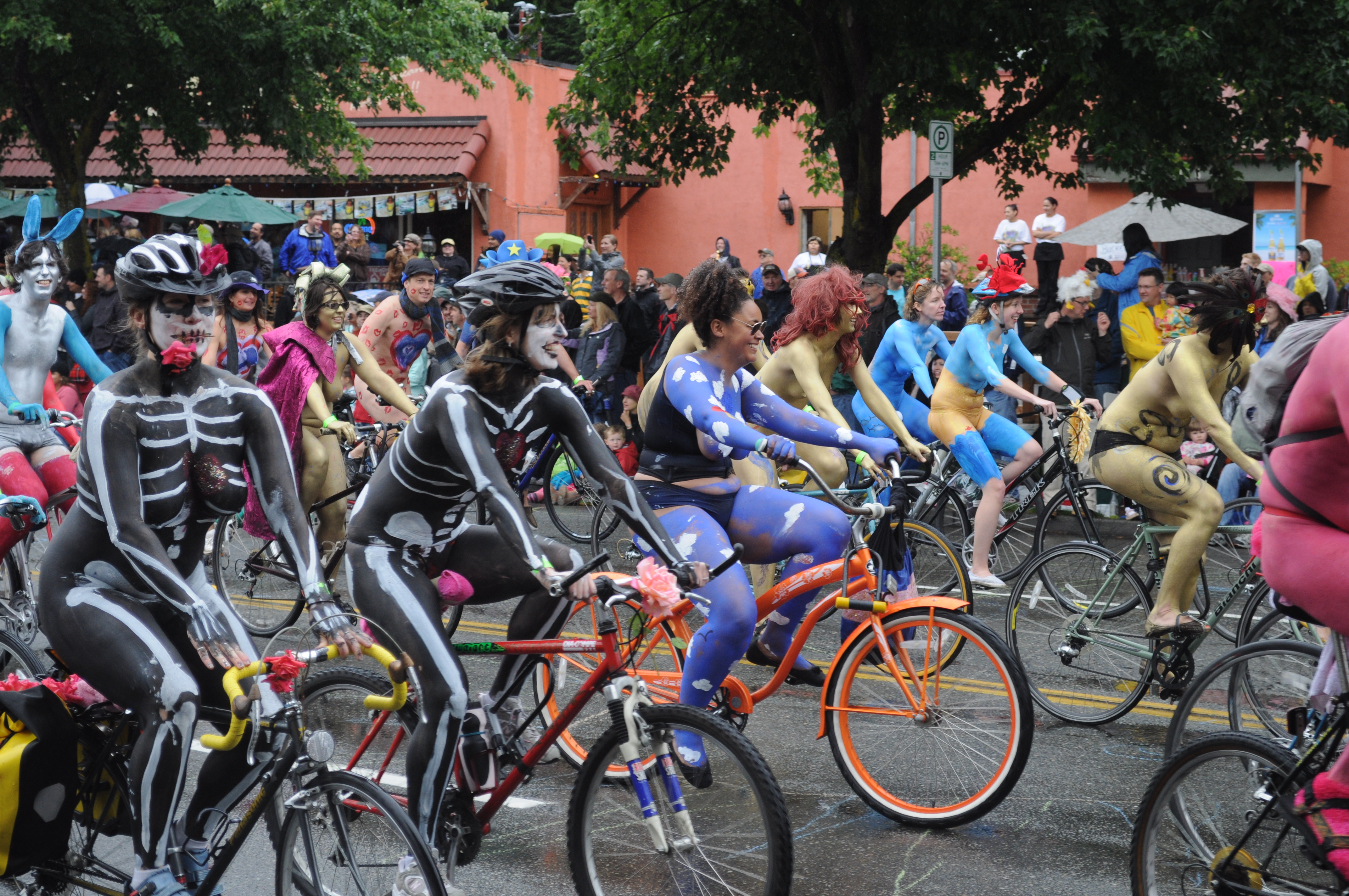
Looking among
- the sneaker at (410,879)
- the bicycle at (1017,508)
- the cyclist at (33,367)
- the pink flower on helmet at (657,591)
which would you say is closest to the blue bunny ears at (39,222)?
the cyclist at (33,367)

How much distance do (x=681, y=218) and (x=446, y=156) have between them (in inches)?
211

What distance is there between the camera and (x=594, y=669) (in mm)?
4156

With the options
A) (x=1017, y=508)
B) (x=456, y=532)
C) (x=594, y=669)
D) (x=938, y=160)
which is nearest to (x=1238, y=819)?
(x=594, y=669)

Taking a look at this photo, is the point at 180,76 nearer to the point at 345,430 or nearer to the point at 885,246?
the point at 885,246

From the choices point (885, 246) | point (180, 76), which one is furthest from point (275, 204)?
point (885, 246)

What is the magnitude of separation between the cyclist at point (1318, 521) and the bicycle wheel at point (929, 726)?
1.40m

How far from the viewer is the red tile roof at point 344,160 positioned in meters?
27.2

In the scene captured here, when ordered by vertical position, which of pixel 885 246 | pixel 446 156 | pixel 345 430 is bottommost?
pixel 345 430

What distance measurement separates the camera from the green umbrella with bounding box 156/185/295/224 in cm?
2273

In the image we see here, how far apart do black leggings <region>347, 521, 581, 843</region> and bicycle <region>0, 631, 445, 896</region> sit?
26 cm

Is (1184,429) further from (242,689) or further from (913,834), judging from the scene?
(242,689)

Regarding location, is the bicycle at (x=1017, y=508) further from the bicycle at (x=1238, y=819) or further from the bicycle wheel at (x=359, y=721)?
the bicycle wheel at (x=359, y=721)

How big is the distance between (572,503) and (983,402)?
479 cm

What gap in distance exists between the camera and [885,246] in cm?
1534
